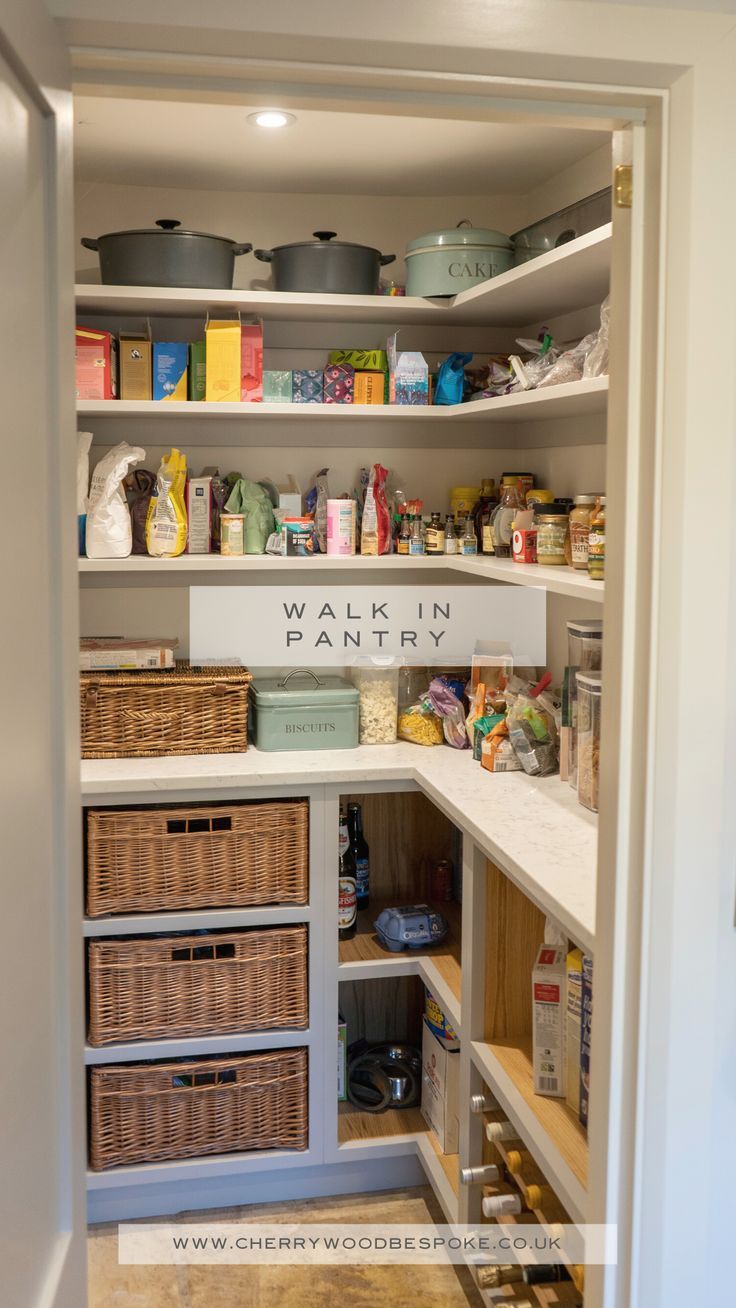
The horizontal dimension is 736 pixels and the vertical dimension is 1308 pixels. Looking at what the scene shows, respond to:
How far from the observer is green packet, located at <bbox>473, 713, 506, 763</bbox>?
2777mm

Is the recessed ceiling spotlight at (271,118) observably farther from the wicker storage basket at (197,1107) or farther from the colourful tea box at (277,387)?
the wicker storage basket at (197,1107)

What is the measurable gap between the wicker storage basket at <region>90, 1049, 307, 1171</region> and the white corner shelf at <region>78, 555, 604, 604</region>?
1179mm

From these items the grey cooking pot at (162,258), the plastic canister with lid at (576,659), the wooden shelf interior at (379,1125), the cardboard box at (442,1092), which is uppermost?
the grey cooking pot at (162,258)

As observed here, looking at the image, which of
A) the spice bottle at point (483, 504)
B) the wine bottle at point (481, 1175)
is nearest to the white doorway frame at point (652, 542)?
the wine bottle at point (481, 1175)

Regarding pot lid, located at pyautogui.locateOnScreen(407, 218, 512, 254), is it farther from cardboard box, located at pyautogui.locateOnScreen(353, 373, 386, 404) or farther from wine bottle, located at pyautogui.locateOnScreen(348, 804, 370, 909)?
wine bottle, located at pyautogui.locateOnScreen(348, 804, 370, 909)

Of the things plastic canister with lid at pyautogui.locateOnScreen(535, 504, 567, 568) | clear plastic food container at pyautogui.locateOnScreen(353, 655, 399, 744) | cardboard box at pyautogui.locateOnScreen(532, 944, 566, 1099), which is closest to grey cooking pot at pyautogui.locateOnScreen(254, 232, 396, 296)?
plastic canister with lid at pyautogui.locateOnScreen(535, 504, 567, 568)

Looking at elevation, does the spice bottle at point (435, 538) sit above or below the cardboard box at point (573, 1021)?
above

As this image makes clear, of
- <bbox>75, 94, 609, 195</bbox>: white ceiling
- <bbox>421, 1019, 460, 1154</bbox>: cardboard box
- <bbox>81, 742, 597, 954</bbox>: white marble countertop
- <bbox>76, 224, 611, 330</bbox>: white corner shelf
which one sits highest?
<bbox>75, 94, 609, 195</bbox>: white ceiling

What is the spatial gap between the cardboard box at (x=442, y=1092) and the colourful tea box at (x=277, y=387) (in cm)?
163

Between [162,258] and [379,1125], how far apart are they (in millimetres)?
2185

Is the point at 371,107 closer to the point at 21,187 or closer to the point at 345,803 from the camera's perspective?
the point at 21,187

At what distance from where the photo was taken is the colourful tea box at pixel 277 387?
9.53ft

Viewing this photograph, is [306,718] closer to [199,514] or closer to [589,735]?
[199,514]

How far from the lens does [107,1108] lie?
102 inches
